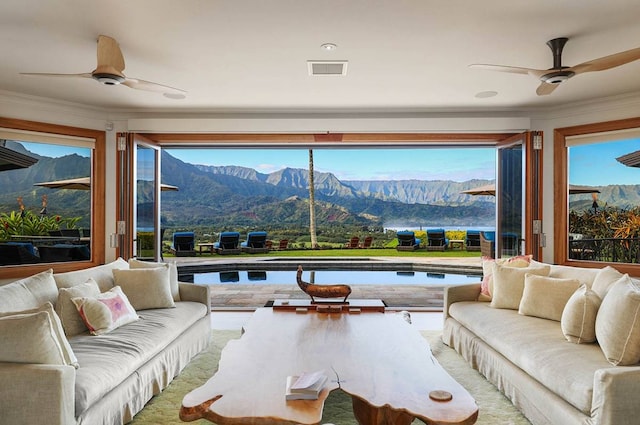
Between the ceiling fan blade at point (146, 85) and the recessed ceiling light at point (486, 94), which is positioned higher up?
the recessed ceiling light at point (486, 94)

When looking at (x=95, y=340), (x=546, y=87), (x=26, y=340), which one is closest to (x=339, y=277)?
(x=546, y=87)

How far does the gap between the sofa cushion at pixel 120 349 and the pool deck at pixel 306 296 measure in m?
2.46

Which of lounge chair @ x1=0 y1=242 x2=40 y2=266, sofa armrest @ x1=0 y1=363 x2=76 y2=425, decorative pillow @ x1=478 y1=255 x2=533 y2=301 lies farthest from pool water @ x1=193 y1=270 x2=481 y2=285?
sofa armrest @ x1=0 y1=363 x2=76 y2=425

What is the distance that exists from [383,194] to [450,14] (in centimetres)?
1341

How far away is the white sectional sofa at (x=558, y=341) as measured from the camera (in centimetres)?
213

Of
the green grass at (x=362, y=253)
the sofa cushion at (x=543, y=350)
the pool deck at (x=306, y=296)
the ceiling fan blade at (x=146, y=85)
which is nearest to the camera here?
the sofa cushion at (x=543, y=350)

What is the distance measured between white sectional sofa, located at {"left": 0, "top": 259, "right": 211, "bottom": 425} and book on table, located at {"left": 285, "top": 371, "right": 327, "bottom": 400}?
984 mm

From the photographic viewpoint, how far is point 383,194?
642 inches

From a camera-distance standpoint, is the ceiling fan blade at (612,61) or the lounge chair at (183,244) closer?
the ceiling fan blade at (612,61)

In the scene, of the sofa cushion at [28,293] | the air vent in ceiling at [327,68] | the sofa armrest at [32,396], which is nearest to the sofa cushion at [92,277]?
the sofa cushion at [28,293]

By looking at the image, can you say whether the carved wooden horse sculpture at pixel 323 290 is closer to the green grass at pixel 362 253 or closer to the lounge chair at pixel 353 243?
the green grass at pixel 362 253

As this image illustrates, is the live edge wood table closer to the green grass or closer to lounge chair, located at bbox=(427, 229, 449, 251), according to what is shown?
the green grass

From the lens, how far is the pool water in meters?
10.0

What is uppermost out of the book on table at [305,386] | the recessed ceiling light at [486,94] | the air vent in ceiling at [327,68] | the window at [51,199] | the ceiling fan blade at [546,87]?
the recessed ceiling light at [486,94]
